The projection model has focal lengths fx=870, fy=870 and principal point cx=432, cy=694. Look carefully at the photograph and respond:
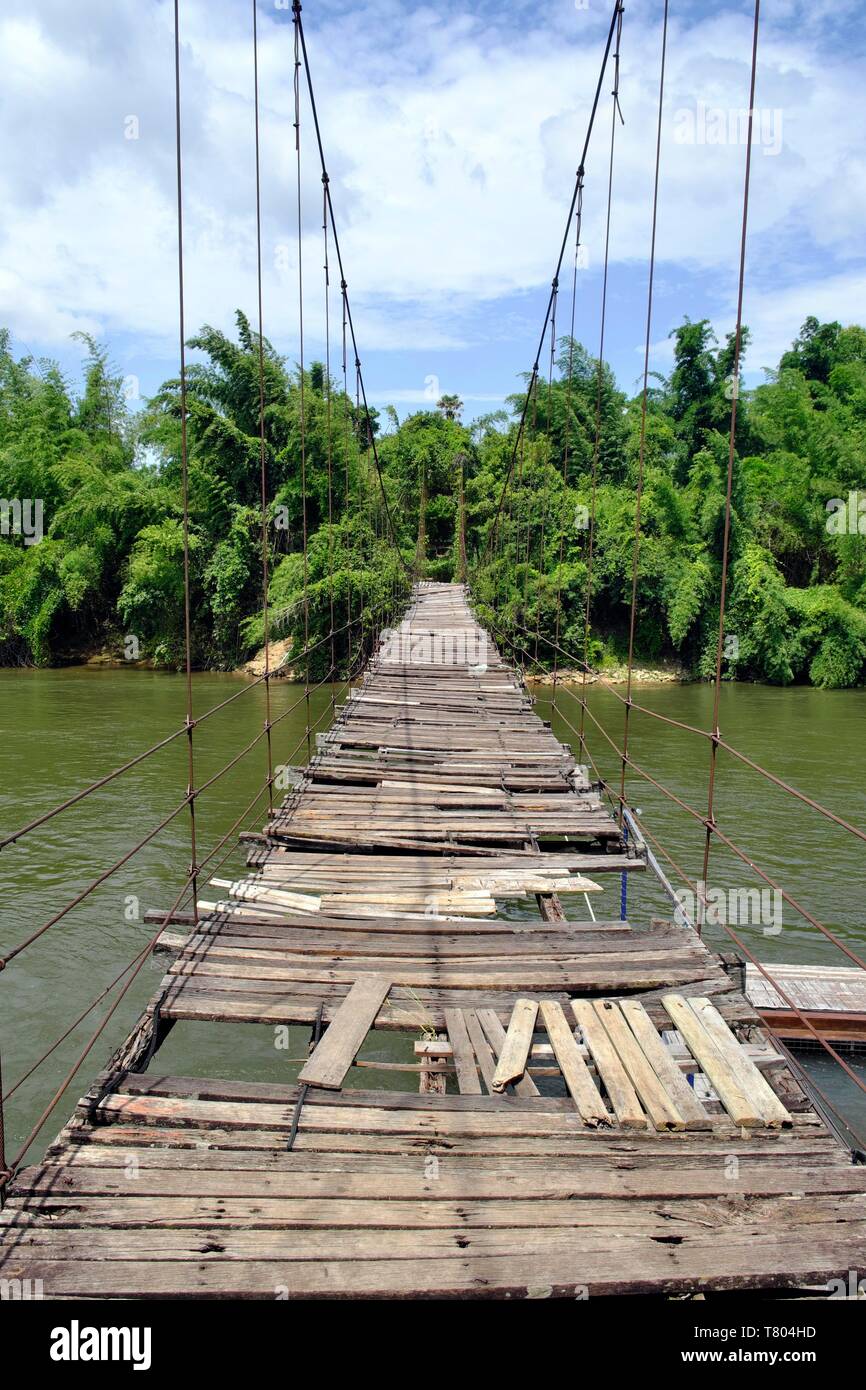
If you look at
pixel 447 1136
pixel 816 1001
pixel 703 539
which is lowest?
pixel 816 1001

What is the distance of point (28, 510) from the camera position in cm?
2130

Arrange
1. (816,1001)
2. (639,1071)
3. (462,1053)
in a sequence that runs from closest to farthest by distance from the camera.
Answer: (639,1071) → (462,1053) → (816,1001)

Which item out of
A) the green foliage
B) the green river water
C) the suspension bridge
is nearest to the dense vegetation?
the green foliage

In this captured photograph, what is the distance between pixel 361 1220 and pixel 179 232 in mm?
3000

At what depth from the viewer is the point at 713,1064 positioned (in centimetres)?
211

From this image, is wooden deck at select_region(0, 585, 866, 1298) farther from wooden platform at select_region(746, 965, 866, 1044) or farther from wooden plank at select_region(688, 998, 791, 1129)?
wooden platform at select_region(746, 965, 866, 1044)

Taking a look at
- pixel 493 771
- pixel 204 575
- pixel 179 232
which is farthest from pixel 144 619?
pixel 179 232

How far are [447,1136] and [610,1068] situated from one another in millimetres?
467

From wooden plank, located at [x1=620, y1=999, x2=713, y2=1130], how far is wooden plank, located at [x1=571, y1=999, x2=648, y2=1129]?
8cm

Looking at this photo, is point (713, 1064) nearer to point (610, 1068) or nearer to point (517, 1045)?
point (610, 1068)

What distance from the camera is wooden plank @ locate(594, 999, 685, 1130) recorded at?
192 cm

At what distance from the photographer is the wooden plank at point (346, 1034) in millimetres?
2090

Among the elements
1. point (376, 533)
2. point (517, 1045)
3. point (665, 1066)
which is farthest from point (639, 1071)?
point (376, 533)
